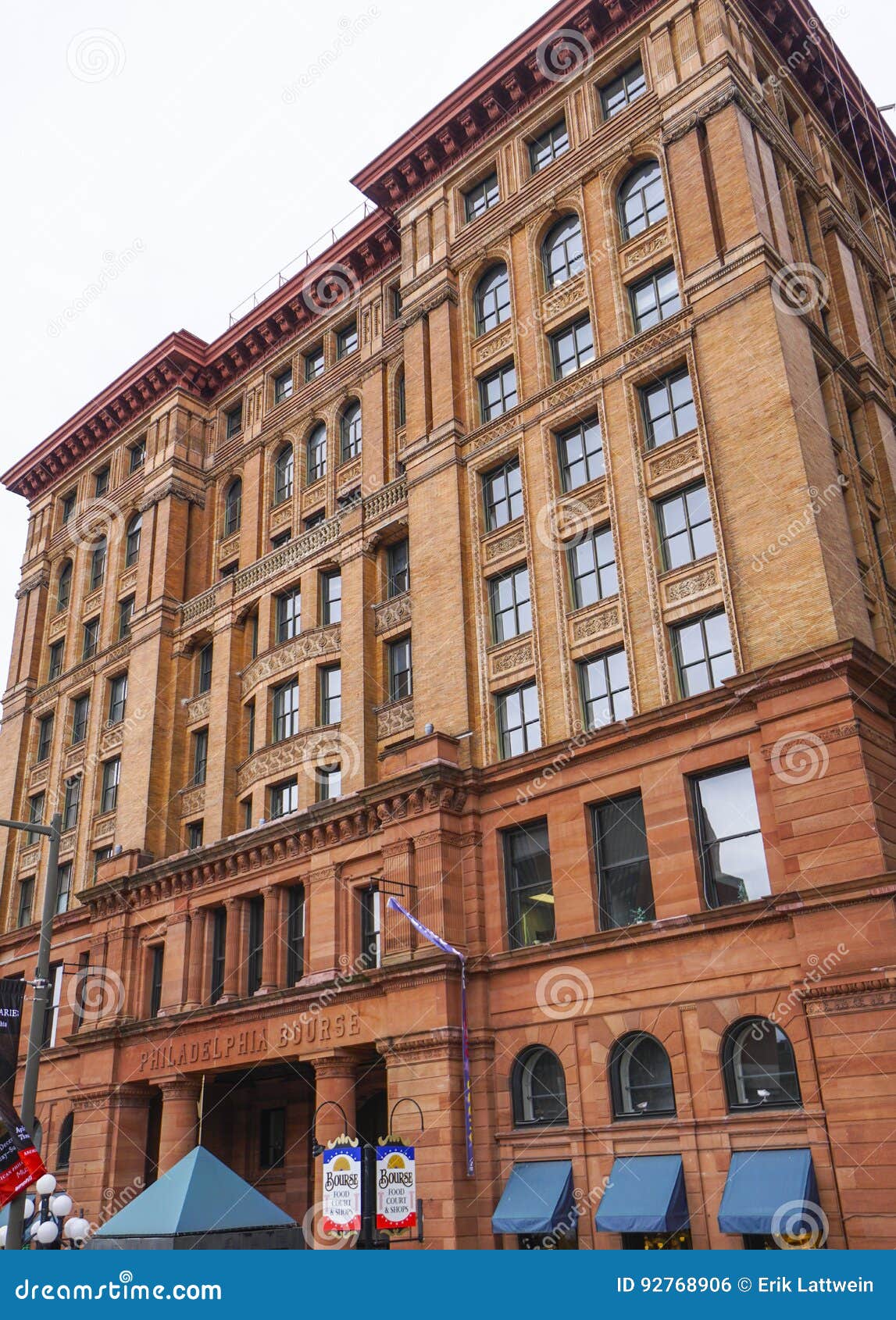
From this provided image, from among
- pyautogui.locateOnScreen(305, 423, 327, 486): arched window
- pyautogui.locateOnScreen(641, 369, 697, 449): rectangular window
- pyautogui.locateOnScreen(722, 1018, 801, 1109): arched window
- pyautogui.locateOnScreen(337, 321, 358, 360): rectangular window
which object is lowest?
pyautogui.locateOnScreen(722, 1018, 801, 1109): arched window

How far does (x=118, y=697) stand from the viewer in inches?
1786

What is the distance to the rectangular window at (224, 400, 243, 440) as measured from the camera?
155 ft

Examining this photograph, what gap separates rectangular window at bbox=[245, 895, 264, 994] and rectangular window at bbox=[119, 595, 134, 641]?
16.8m

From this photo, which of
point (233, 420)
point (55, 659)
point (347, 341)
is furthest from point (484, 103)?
point (55, 659)

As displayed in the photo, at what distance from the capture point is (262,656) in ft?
127

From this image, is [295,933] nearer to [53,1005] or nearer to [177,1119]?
[177,1119]

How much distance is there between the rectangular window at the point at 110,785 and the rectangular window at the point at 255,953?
11.3m

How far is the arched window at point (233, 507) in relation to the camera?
4543 centimetres

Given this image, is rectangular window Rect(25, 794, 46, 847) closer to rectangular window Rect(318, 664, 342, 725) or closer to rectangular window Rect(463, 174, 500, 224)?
rectangular window Rect(318, 664, 342, 725)

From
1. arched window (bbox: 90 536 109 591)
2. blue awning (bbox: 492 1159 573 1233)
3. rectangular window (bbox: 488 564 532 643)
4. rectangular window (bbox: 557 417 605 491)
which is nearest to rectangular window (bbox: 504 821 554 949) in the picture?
blue awning (bbox: 492 1159 573 1233)

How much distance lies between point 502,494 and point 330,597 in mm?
7963

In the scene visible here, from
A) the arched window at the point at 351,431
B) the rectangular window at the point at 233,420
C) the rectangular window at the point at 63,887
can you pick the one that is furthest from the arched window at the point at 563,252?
the rectangular window at the point at 63,887

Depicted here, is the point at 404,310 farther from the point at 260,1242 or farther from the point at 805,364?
the point at 260,1242

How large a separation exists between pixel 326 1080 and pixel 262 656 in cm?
1510
